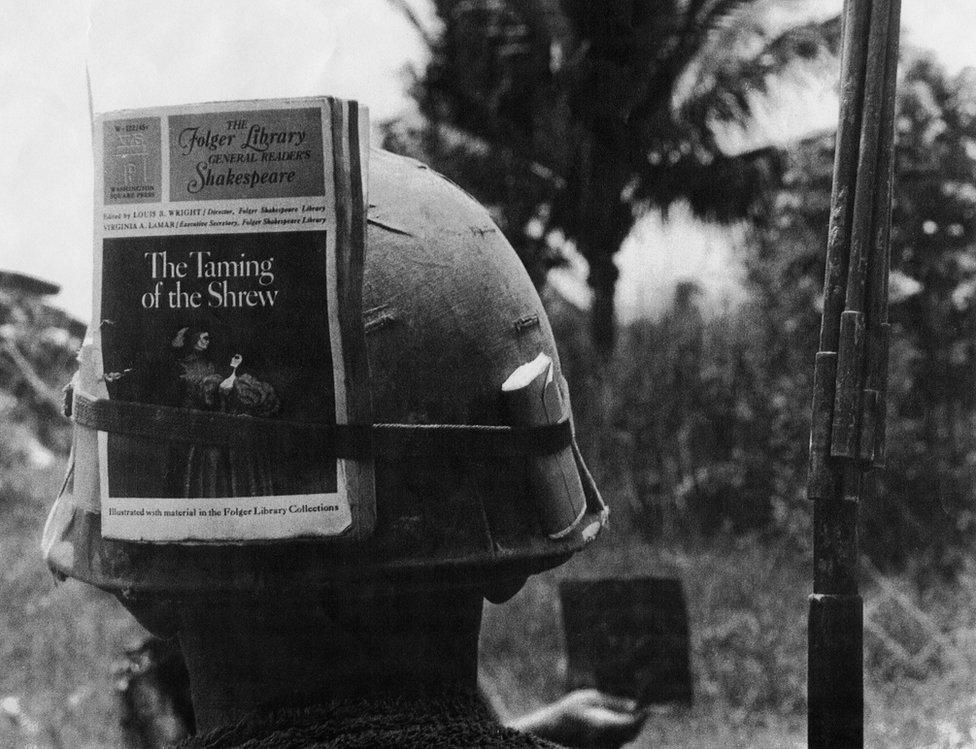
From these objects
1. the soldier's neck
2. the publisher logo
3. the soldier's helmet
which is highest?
the publisher logo

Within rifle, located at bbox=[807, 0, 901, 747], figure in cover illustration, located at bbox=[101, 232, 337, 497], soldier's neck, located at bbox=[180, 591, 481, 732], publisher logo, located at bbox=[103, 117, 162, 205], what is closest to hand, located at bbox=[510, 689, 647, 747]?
rifle, located at bbox=[807, 0, 901, 747]

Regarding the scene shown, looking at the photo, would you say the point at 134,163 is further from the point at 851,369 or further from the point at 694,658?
the point at 694,658

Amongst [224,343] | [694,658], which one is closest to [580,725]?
[224,343]

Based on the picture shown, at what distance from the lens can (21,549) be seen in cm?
841

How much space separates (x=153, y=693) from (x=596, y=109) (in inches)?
491

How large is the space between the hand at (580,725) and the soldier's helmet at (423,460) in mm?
1380

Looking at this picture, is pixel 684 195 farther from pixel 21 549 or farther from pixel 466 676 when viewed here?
pixel 466 676

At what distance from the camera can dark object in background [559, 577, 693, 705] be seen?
529 cm

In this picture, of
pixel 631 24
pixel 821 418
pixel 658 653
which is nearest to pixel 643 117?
pixel 631 24

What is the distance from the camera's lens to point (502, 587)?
1773 mm

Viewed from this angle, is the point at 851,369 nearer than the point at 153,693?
Yes

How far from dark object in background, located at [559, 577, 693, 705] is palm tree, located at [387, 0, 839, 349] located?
10.2 metres

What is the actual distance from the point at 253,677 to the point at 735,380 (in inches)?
493

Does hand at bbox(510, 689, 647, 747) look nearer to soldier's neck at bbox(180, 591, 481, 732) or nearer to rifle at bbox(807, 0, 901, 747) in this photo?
rifle at bbox(807, 0, 901, 747)
